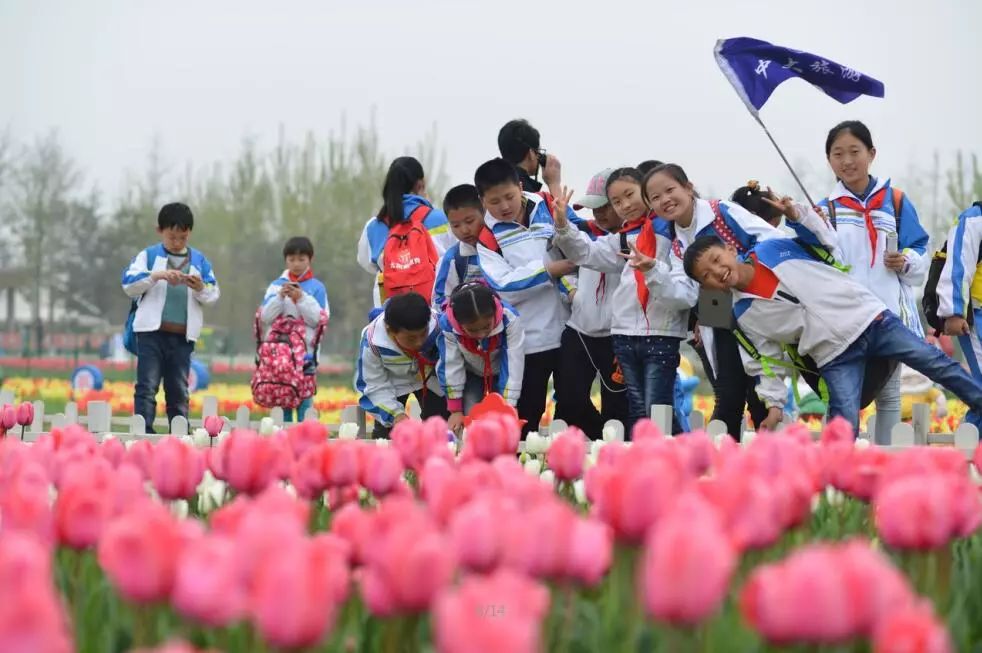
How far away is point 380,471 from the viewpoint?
226 centimetres

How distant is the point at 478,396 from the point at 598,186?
1.23 m

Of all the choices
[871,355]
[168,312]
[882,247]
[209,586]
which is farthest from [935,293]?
[209,586]

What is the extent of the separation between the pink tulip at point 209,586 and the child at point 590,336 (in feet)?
17.8

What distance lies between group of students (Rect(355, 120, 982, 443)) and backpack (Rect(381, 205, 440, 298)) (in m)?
0.03

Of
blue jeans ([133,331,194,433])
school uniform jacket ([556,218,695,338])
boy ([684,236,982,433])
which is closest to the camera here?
boy ([684,236,982,433])

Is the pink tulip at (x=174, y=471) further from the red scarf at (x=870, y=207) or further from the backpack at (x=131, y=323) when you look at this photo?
the backpack at (x=131, y=323)

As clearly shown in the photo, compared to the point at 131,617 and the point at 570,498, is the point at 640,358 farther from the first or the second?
the point at 131,617

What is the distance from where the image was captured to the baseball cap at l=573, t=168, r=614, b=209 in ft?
22.3

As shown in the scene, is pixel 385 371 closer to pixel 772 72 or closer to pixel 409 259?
pixel 409 259

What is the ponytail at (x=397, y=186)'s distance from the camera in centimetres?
725

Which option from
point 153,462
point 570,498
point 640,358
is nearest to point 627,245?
point 640,358

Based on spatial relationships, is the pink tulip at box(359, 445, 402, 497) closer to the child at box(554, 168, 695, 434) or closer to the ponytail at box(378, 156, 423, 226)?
the child at box(554, 168, 695, 434)

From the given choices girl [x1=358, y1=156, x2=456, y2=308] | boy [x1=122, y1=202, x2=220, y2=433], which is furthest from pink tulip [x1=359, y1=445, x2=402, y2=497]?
A: boy [x1=122, y1=202, x2=220, y2=433]

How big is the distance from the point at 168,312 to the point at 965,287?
4982mm
